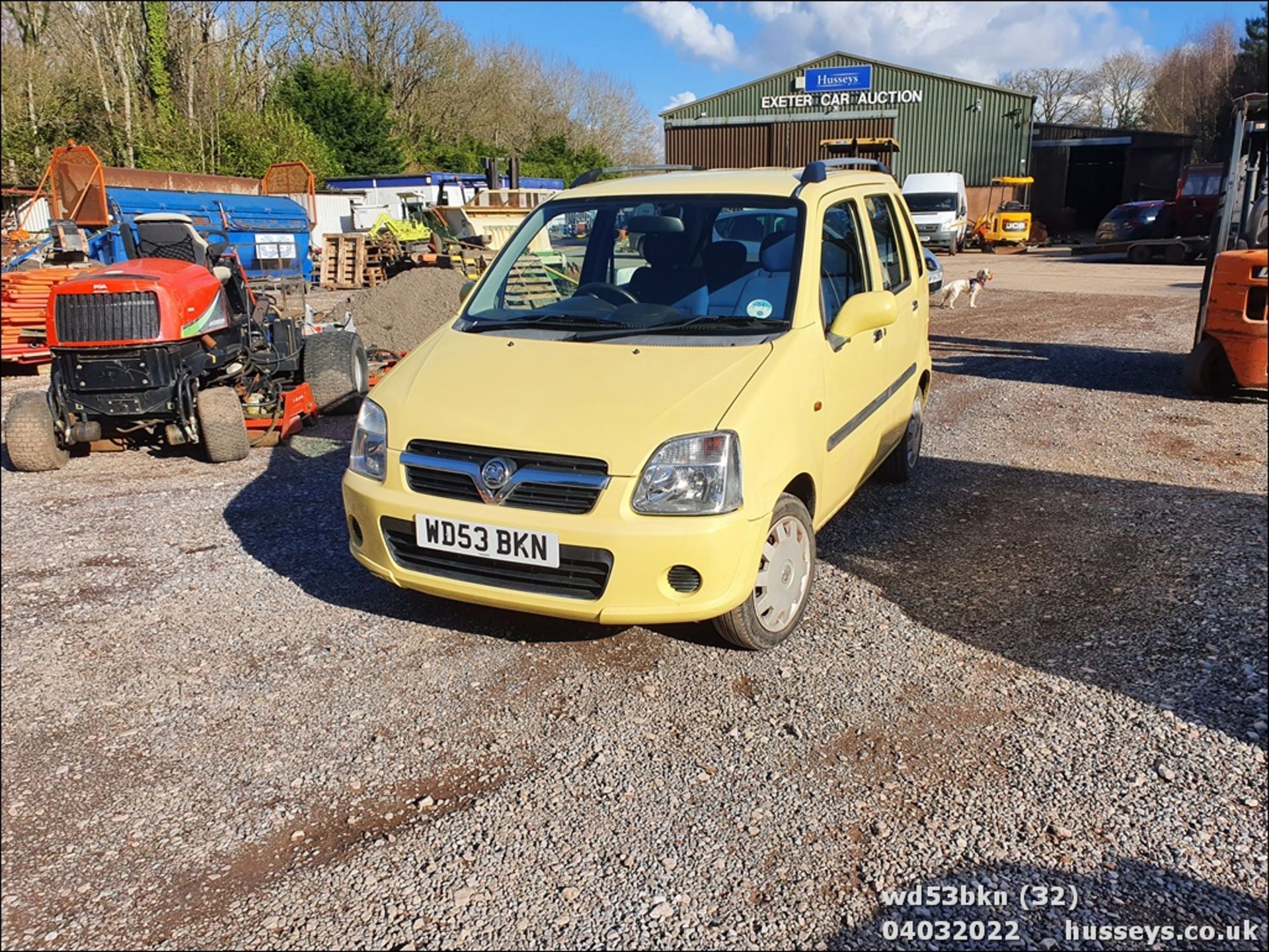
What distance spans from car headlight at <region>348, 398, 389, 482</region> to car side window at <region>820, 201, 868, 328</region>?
1.96 m

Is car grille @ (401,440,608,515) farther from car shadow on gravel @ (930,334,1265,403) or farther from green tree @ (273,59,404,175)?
green tree @ (273,59,404,175)

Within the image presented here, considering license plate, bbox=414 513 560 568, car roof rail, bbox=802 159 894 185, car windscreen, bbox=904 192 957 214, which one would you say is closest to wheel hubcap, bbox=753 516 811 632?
license plate, bbox=414 513 560 568

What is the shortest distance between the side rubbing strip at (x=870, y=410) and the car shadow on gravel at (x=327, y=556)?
3.46 ft

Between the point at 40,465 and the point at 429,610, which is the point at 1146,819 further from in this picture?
the point at 40,465

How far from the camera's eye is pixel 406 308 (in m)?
11.4

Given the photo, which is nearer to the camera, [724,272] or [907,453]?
[724,272]

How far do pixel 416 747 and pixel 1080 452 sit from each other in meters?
5.58

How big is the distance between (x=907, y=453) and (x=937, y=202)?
2533 cm

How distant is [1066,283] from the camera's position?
19719 mm

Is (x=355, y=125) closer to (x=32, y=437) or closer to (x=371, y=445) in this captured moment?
(x=32, y=437)

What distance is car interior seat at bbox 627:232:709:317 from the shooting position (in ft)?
14.0

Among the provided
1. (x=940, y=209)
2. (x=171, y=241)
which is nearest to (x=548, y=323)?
(x=171, y=241)

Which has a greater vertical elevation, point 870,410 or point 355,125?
point 355,125

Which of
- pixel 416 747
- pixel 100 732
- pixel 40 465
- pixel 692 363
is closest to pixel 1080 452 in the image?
pixel 692 363
